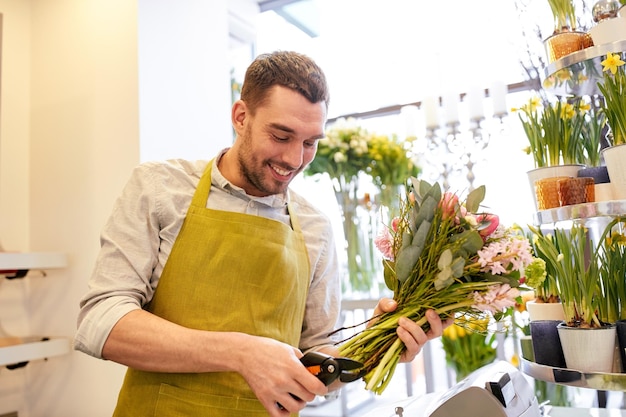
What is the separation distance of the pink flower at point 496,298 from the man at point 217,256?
0.43 ft

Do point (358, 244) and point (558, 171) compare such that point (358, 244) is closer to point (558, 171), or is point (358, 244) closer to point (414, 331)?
point (558, 171)

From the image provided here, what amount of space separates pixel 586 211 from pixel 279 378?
75cm

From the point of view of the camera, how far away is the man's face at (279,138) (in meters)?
1.35

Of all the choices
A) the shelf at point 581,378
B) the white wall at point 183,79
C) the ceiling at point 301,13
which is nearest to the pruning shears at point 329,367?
the shelf at point 581,378

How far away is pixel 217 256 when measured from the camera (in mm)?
1366

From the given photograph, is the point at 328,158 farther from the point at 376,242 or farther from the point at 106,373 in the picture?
the point at 376,242

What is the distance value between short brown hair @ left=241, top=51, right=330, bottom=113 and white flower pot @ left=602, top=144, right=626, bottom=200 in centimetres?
67

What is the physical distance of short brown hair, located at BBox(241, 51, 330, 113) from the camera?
137 cm

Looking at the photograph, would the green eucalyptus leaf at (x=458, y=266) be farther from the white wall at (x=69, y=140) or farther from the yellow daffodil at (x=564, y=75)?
the white wall at (x=69, y=140)

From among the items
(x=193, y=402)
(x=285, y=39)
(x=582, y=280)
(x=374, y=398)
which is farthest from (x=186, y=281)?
(x=285, y=39)

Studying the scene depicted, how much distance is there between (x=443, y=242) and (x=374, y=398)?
228cm

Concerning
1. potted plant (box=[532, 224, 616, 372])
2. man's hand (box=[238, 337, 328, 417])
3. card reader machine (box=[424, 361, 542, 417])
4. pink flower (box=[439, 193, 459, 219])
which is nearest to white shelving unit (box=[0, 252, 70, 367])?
man's hand (box=[238, 337, 328, 417])

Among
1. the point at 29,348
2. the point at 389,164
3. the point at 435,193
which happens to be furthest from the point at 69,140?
the point at 435,193

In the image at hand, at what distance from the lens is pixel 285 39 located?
3580 mm
